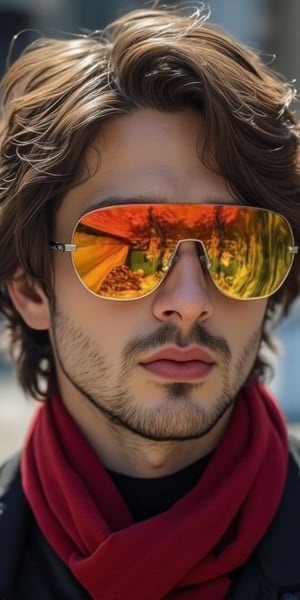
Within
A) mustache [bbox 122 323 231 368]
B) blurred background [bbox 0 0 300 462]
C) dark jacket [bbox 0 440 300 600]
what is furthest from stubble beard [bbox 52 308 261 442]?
blurred background [bbox 0 0 300 462]

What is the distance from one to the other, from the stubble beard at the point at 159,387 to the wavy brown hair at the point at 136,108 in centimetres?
19

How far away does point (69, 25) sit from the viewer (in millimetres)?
Result: 7711

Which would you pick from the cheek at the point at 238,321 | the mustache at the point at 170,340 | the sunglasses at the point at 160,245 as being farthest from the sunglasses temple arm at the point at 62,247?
the cheek at the point at 238,321

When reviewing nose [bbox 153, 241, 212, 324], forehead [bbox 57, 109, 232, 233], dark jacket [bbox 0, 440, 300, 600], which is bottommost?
dark jacket [bbox 0, 440, 300, 600]

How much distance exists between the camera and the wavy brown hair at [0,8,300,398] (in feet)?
6.81

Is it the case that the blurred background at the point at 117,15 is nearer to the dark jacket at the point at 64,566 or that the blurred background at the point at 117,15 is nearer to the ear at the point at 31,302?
the ear at the point at 31,302

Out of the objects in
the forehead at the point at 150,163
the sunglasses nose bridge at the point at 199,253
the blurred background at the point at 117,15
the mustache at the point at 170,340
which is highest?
the blurred background at the point at 117,15

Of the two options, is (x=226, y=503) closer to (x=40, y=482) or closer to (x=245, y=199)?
(x=40, y=482)

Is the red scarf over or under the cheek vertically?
under

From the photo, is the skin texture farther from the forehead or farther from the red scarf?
the red scarf

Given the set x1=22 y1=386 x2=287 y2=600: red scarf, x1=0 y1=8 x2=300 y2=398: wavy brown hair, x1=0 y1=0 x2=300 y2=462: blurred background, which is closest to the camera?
x1=22 y1=386 x2=287 y2=600: red scarf

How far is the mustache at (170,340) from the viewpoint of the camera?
2014mm

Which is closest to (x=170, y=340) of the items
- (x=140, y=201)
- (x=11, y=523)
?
(x=140, y=201)

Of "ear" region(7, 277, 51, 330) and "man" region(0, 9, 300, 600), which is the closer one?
"man" region(0, 9, 300, 600)
